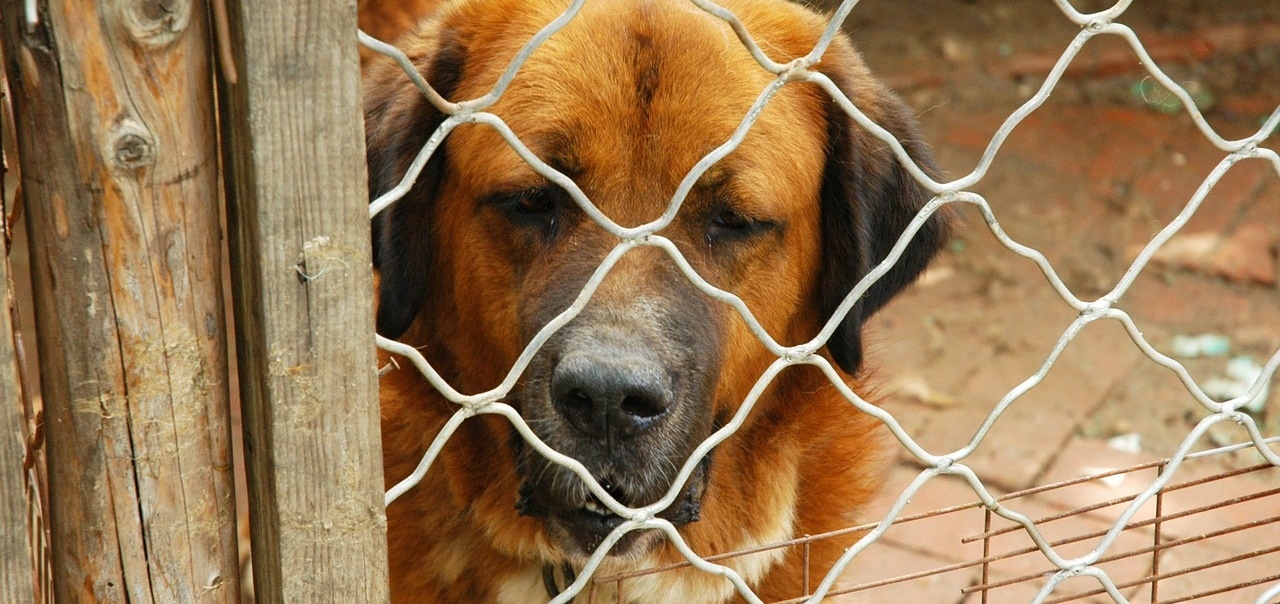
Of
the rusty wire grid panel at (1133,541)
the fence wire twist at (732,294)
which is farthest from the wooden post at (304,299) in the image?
the rusty wire grid panel at (1133,541)

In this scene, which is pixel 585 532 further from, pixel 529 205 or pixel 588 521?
pixel 529 205

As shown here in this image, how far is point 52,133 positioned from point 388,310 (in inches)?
53.4

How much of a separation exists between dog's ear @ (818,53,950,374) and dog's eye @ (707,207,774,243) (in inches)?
10.7

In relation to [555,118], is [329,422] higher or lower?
lower

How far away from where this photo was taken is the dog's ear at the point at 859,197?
2.71 m

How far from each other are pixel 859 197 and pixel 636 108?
578 millimetres

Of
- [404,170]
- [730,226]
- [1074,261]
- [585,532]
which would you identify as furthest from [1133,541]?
[404,170]

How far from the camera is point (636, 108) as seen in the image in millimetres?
2428

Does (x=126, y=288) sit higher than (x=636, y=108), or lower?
lower

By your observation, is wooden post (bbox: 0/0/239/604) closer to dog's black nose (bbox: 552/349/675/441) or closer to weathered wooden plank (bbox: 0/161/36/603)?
weathered wooden plank (bbox: 0/161/36/603)

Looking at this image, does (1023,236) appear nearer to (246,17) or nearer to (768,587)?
(768,587)

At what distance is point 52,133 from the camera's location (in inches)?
51.7

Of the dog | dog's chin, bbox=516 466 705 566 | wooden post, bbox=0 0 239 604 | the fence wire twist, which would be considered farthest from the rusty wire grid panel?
wooden post, bbox=0 0 239 604

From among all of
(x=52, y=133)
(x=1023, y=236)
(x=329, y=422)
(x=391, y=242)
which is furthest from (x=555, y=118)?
(x=1023, y=236)
